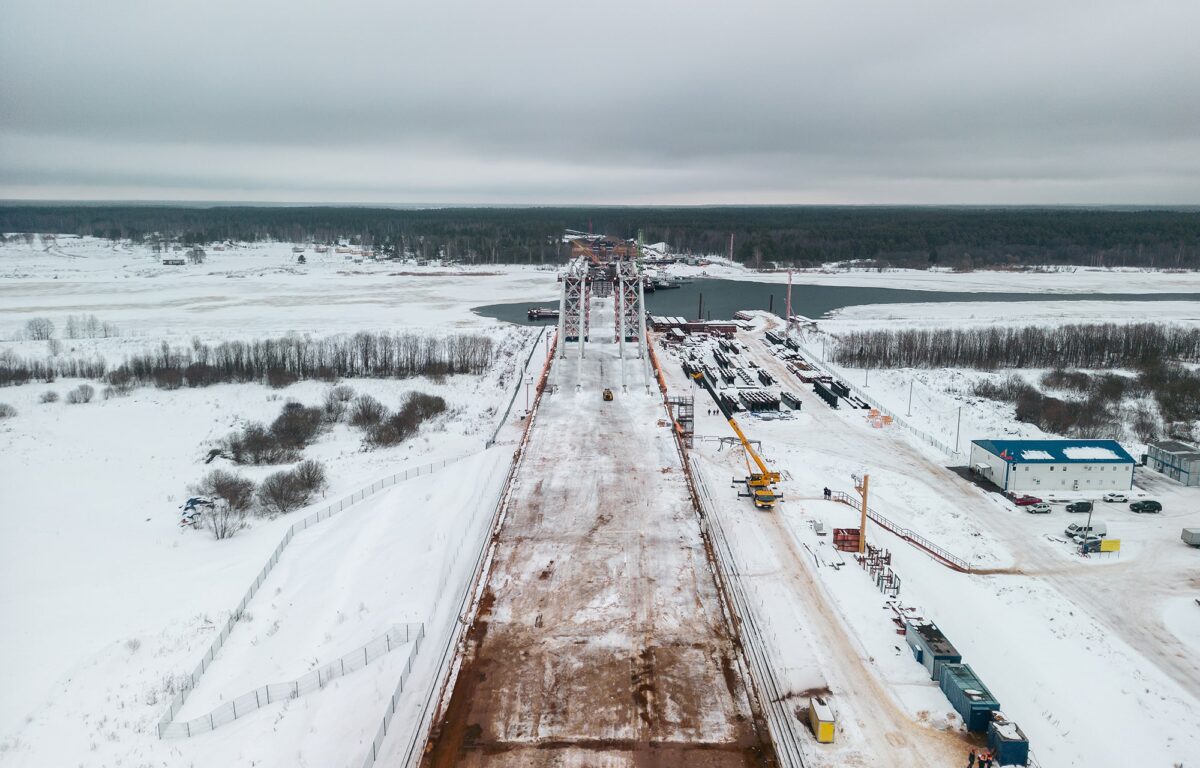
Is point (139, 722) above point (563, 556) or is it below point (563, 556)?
below

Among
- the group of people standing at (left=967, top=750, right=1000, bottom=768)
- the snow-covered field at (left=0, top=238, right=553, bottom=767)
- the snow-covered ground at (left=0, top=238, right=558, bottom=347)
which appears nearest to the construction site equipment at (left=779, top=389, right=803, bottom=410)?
the snow-covered field at (left=0, top=238, right=553, bottom=767)

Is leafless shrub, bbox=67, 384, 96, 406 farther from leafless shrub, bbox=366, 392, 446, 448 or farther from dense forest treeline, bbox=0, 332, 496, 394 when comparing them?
leafless shrub, bbox=366, 392, 446, 448

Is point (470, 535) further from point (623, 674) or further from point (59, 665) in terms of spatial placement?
point (59, 665)

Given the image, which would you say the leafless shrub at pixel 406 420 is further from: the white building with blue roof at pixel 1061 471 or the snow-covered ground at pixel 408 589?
the white building with blue roof at pixel 1061 471

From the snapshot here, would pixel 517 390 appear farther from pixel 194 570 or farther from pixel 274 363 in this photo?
pixel 194 570

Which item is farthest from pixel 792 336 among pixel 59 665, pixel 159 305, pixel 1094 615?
pixel 159 305

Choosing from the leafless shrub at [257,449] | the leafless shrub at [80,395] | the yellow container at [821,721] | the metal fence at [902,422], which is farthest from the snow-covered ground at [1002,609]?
the leafless shrub at [80,395]
